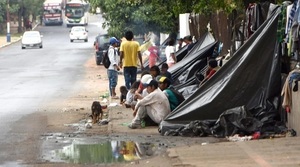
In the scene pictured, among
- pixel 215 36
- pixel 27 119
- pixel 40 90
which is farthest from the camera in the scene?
pixel 40 90

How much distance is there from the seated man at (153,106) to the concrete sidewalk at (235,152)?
1.21 meters

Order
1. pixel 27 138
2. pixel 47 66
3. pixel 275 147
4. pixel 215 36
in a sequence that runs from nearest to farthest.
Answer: pixel 275 147 → pixel 27 138 → pixel 215 36 → pixel 47 66

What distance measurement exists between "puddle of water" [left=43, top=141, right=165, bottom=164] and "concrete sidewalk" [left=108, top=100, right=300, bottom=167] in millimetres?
455

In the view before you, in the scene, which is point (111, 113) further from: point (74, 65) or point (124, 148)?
point (74, 65)

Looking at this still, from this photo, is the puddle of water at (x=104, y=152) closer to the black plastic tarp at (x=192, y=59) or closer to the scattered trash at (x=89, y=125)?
the scattered trash at (x=89, y=125)

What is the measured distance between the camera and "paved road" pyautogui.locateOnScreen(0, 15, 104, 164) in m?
18.2

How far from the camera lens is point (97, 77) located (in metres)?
33.7

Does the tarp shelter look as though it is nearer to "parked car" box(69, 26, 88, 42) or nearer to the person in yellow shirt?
the person in yellow shirt

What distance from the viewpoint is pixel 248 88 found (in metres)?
13.9

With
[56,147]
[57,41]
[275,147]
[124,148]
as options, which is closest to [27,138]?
[56,147]

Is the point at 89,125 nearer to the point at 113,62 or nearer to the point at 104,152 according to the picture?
the point at 104,152

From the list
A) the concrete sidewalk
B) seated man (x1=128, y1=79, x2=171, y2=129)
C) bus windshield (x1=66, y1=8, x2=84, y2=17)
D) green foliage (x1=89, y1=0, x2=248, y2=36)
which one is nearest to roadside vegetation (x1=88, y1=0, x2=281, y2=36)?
green foliage (x1=89, y1=0, x2=248, y2=36)

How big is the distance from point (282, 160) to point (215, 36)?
11.8 meters

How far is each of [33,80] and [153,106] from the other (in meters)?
17.5
